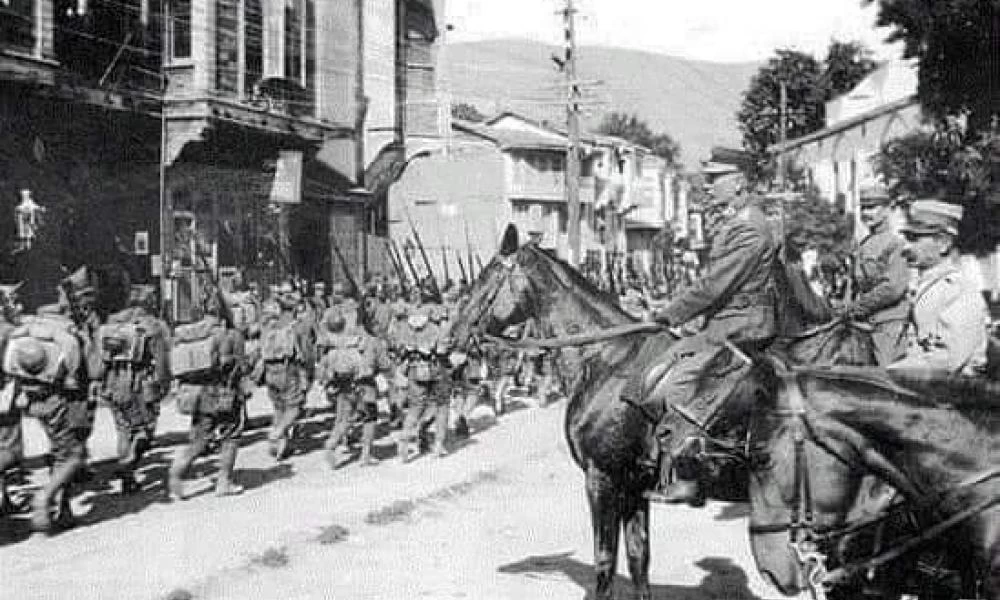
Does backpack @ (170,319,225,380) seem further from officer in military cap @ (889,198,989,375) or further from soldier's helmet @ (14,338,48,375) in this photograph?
officer in military cap @ (889,198,989,375)

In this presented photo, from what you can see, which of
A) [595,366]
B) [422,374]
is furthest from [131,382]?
[595,366]

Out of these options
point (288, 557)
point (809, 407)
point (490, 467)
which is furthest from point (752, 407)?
point (490, 467)

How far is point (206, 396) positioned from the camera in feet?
36.1

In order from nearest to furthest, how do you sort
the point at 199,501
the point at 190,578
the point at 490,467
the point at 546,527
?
1. the point at 190,578
2. the point at 546,527
3. the point at 199,501
4. the point at 490,467

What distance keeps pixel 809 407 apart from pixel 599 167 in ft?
196

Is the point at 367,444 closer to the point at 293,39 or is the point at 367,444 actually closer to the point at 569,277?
the point at 569,277

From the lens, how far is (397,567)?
855cm

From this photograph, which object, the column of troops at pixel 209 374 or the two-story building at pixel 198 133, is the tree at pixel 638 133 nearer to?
the two-story building at pixel 198 133

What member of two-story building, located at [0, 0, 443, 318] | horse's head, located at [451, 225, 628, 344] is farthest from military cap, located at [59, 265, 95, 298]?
horse's head, located at [451, 225, 628, 344]

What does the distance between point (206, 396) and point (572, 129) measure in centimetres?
2066

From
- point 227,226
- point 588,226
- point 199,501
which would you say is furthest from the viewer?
point 588,226

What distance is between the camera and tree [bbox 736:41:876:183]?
69.4 metres

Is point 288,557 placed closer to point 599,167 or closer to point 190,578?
point 190,578

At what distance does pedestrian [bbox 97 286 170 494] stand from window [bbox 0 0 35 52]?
24.6 ft
